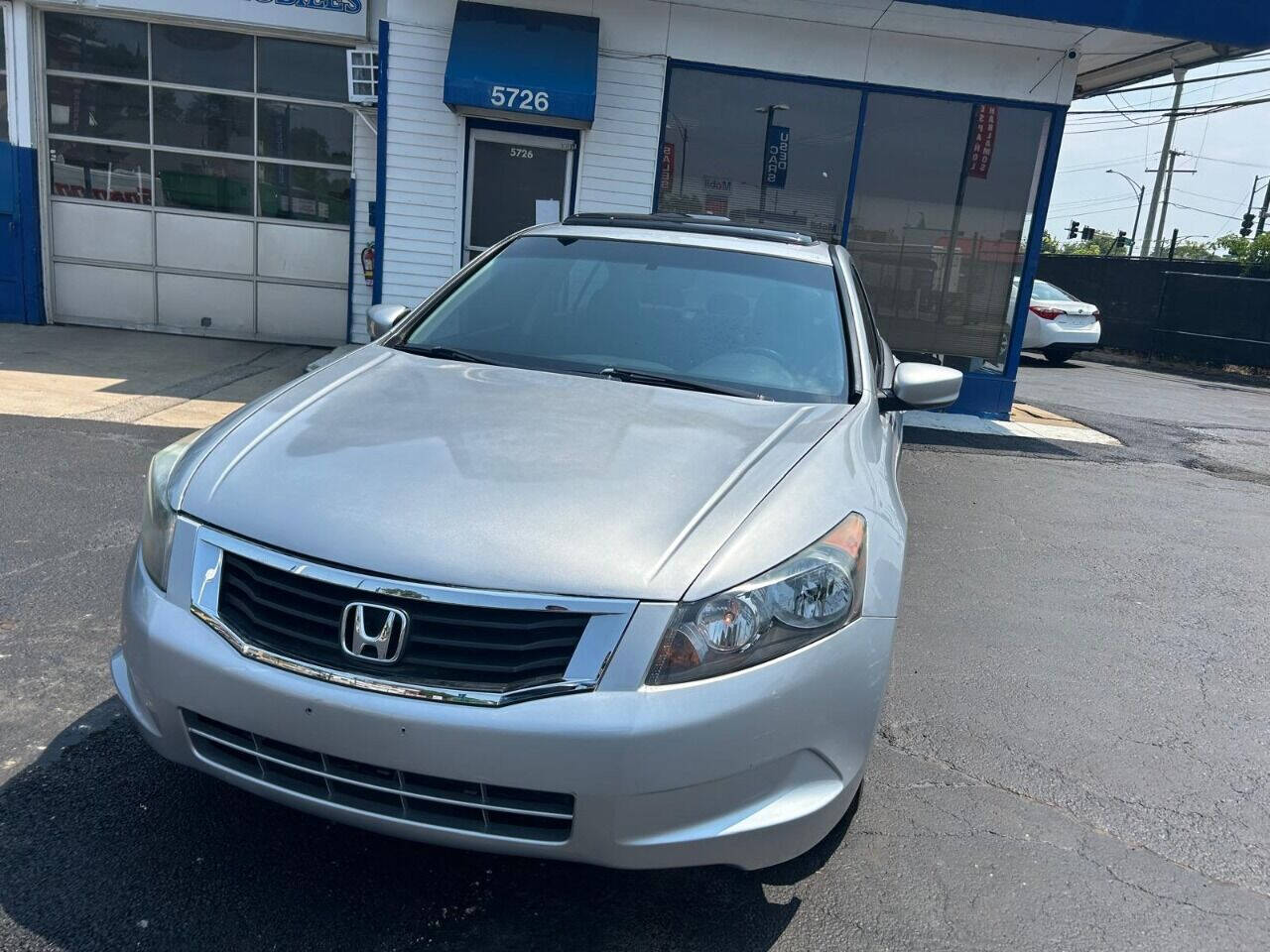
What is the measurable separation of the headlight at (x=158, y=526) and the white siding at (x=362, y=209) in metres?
8.34

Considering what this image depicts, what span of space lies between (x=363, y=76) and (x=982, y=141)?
6.46 m

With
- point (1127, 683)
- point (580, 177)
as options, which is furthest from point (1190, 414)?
point (1127, 683)

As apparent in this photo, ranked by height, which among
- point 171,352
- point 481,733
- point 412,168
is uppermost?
point 412,168

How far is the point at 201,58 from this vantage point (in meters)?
10.7

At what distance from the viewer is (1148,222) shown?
4534 cm

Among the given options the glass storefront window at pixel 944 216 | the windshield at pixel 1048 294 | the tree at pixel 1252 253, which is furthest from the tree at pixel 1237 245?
the glass storefront window at pixel 944 216

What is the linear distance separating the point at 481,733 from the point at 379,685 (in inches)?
9.8

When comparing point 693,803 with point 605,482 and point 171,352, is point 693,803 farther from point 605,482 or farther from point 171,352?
point 171,352

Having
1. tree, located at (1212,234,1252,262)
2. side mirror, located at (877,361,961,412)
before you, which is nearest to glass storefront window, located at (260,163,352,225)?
side mirror, located at (877,361,961,412)

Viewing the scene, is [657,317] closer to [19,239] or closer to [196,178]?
[196,178]

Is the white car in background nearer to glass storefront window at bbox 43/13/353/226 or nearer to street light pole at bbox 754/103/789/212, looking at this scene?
street light pole at bbox 754/103/789/212

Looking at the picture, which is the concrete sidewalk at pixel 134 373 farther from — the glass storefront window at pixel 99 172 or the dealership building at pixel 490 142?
the glass storefront window at pixel 99 172

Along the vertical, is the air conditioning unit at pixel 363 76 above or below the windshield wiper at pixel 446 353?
above

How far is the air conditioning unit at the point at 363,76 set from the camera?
10.1m
